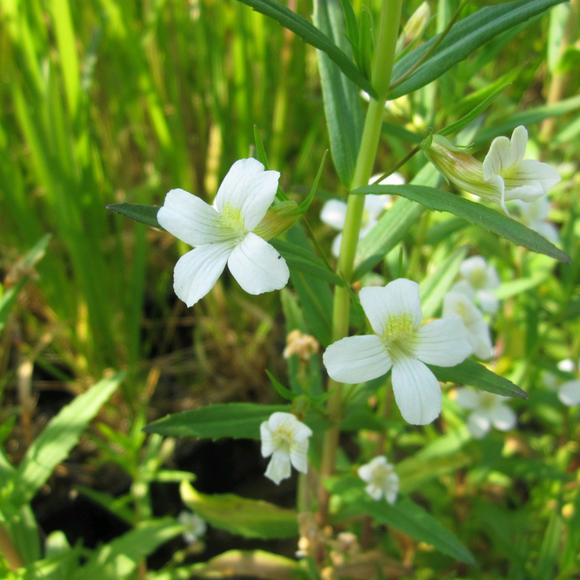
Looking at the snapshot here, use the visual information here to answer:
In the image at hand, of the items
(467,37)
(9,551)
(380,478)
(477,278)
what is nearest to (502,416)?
(477,278)

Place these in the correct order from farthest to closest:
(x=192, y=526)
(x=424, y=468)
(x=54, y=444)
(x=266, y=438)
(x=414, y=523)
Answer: (x=192, y=526), (x=424, y=468), (x=54, y=444), (x=414, y=523), (x=266, y=438)

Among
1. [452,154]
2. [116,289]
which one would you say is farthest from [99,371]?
[452,154]

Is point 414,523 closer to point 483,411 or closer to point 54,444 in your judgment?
point 483,411

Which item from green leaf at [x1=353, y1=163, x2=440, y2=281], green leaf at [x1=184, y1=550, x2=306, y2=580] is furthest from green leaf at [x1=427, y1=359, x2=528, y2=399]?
green leaf at [x1=184, y1=550, x2=306, y2=580]

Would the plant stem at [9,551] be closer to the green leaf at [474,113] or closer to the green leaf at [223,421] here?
the green leaf at [223,421]

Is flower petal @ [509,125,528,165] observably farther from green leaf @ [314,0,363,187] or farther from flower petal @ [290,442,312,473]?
flower petal @ [290,442,312,473]

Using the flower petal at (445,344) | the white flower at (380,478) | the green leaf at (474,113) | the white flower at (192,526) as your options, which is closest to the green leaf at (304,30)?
the green leaf at (474,113)
